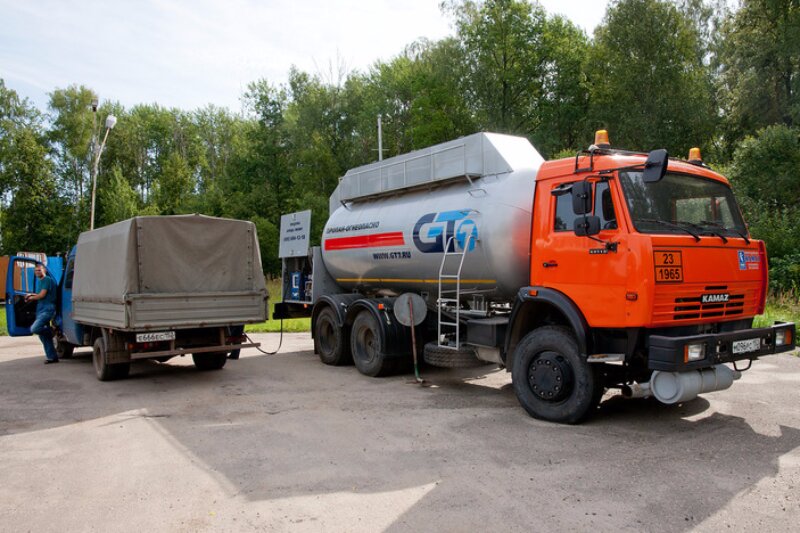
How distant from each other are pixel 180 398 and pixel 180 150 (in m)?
55.1

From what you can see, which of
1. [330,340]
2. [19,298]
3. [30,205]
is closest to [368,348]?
[330,340]

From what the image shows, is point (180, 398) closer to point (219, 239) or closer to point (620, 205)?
point (219, 239)

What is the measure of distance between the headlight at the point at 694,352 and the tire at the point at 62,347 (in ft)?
38.5

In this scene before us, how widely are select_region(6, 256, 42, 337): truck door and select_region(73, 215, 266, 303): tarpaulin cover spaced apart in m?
2.71

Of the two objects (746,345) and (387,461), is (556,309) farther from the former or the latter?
(387,461)

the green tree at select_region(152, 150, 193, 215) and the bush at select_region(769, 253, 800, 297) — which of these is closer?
the bush at select_region(769, 253, 800, 297)

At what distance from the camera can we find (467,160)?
8.59 metres

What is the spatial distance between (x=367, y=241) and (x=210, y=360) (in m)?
3.52

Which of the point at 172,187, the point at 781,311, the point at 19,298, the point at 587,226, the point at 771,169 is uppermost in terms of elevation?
the point at 172,187

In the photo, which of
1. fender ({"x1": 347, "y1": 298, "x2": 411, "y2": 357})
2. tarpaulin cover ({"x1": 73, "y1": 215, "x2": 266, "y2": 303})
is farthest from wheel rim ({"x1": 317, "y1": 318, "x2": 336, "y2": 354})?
tarpaulin cover ({"x1": 73, "y1": 215, "x2": 266, "y2": 303})

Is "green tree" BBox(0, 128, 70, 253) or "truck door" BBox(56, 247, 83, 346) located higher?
"green tree" BBox(0, 128, 70, 253)

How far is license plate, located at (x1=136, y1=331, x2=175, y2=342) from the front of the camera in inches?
342

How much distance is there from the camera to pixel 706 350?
5816mm

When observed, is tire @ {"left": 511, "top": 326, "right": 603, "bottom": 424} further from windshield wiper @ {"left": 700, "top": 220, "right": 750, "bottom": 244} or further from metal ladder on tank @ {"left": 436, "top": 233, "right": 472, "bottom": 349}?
windshield wiper @ {"left": 700, "top": 220, "right": 750, "bottom": 244}
